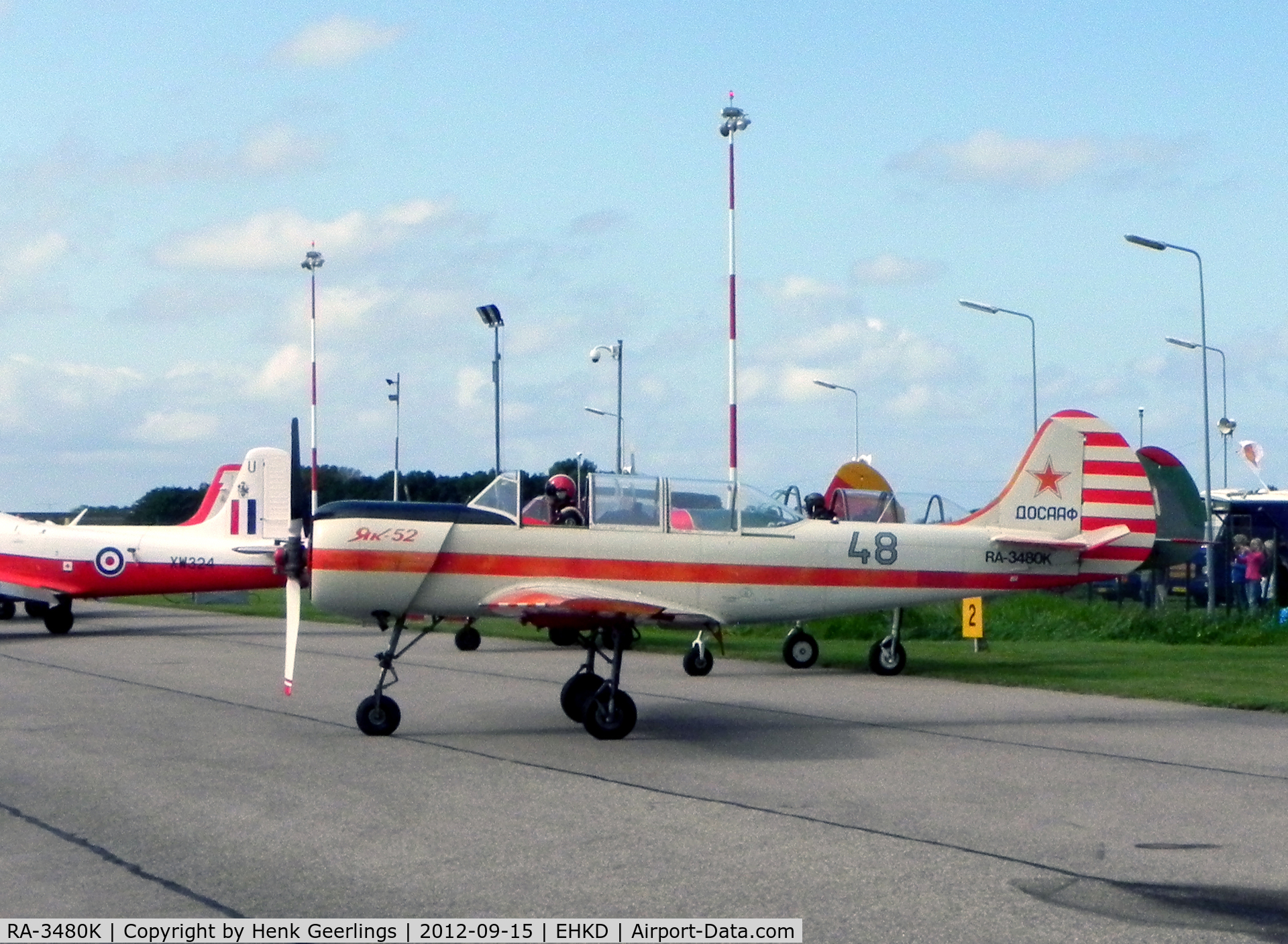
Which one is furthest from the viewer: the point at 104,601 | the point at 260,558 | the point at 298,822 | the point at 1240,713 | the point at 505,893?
the point at 104,601

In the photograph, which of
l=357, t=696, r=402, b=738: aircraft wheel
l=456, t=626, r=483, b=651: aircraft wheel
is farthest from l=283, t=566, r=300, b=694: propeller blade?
l=456, t=626, r=483, b=651: aircraft wheel

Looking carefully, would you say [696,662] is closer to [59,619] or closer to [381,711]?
[381,711]

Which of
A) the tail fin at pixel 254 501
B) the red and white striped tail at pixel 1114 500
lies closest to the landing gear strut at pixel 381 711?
the red and white striped tail at pixel 1114 500

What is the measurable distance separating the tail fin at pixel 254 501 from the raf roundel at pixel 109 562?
2.15 meters

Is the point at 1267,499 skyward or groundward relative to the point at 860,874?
skyward

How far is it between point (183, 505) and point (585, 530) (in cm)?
5910

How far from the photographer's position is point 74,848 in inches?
280

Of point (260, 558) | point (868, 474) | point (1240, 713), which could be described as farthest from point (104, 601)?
point (1240, 713)

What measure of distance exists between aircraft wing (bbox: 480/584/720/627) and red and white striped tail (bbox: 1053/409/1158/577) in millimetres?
6812

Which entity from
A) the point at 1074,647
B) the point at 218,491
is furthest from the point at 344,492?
the point at 1074,647

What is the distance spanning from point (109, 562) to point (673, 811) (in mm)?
20886

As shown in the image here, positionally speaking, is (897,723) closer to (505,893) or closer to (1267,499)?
(505,893)

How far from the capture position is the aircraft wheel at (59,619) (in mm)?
25562

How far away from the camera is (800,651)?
58.5 ft
